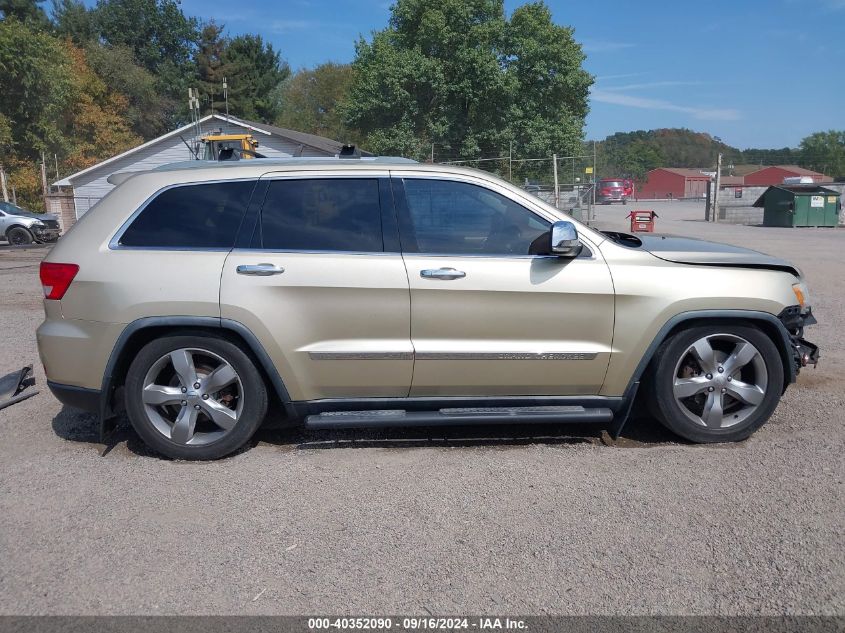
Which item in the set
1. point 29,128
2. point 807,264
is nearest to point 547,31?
point 29,128

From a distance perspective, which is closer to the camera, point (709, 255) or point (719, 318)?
point (719, 318)

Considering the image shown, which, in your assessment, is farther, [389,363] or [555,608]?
[389,363]

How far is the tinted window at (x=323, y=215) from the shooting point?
4.37 meters

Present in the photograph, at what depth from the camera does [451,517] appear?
3.64m

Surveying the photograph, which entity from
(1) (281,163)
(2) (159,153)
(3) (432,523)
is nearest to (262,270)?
(1) (281,163)

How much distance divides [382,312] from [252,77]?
63.5 metres

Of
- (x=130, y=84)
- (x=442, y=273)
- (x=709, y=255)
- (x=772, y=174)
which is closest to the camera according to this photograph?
(x=442, y=273)

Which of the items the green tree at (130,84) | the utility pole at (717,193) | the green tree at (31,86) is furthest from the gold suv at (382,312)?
the green tree at (130,84)

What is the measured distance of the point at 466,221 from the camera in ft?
14.6

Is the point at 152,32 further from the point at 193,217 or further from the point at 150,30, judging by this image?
the point at 193,217

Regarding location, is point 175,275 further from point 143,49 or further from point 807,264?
point 143,49

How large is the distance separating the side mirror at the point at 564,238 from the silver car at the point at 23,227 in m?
23.7

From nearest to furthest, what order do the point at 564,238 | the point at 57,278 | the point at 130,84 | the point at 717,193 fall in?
the point at 564,238 → the point at 57,278 → the point at 717,193 → the point at 130,84

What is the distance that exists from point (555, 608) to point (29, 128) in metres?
37.0
